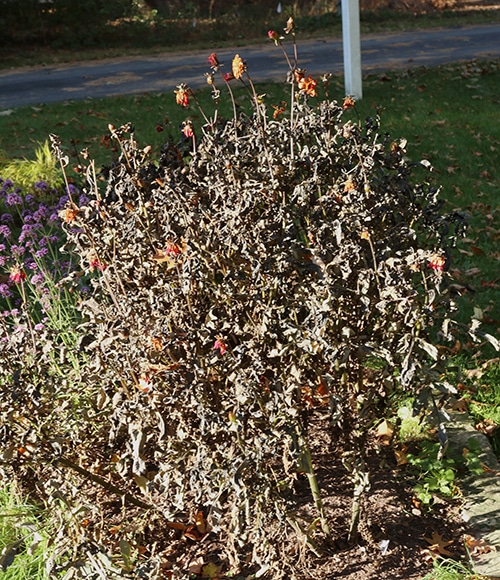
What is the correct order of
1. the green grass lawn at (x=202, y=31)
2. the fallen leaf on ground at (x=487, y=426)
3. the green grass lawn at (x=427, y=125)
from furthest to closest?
the green grass lawn at (x=202, y=31)
the green grass lawn at (x=427, y=125)
the fallen leaf on ground at (x=487, y=426)

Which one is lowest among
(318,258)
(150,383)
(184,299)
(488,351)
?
(488,351)

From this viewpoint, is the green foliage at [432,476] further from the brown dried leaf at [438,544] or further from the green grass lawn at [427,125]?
the green grass lawn at [427,125]

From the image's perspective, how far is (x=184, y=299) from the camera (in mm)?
2816

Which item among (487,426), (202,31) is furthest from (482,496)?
(202,31)

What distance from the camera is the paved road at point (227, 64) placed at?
13430 mm

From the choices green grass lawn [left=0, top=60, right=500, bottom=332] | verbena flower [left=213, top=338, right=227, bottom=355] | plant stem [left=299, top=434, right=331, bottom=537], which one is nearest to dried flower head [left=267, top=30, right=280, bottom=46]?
verbena flower [left=213, top=338, right=227, bottom=355]

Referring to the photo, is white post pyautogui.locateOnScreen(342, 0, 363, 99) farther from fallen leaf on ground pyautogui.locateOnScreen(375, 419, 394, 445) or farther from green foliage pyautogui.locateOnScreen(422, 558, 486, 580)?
green foliage pyautogui.locateOnScreen(422, 558, 486, 580)

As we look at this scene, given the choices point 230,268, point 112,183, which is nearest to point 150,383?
point 230,268

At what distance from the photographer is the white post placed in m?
9.64

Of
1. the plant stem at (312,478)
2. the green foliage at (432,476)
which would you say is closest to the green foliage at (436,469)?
the green foliage at (432,476)

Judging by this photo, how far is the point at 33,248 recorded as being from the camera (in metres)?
6.05

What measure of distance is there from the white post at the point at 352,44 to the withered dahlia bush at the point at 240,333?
6.92 meters

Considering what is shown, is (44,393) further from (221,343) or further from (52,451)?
(221,343)

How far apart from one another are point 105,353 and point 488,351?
8.39ft
